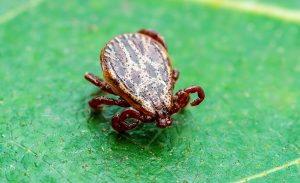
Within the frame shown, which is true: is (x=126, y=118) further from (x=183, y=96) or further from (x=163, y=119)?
(x=183, y=96)

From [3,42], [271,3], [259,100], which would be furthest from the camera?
[271,3]

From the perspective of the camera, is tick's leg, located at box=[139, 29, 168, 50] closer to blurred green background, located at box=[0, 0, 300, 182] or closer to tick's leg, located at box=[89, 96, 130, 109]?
blurred green background, located at box=[0, 0, 300, 182]

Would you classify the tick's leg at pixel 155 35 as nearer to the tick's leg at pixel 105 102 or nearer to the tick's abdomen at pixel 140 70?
the tick's abdomen at pixel 140 70

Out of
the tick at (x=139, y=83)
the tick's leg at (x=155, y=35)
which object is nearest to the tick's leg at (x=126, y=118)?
the tick at (x=139, y=83)

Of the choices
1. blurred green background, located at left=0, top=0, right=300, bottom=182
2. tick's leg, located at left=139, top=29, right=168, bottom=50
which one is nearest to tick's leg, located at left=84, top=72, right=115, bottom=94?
blurred green background, located at left=0, top=0, right=300, bottom=182

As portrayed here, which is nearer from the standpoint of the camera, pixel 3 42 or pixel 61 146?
pixel 61 146

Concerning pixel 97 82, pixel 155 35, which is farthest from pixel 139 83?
pixel 155 35

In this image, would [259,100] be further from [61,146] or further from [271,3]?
[61,146]

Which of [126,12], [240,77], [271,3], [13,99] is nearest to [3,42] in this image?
[13,99]
